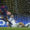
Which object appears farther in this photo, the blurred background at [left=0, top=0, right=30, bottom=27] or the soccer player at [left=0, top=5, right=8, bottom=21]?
the soccer player at [left=0, top=5, right=8, bottom=21]

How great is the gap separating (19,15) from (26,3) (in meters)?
0.45

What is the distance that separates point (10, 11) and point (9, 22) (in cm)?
37

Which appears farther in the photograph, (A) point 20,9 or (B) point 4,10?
(B) point 4,10

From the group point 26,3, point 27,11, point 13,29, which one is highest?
point 26,3

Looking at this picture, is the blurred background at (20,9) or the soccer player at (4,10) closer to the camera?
the blurred background at (20,9)

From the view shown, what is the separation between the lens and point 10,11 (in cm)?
399

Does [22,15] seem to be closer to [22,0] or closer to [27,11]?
[27,11]

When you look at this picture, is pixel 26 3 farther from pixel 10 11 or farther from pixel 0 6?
pixel 0 6

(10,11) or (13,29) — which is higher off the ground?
(10,11)

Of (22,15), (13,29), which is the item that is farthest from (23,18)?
(13,29)

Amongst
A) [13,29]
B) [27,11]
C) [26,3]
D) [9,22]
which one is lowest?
[13,29]

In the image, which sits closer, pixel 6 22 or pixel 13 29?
pixel 13 29

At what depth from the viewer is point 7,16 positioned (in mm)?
4035

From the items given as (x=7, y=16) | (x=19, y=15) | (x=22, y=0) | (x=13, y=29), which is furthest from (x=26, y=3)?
(x=13, y=29)
